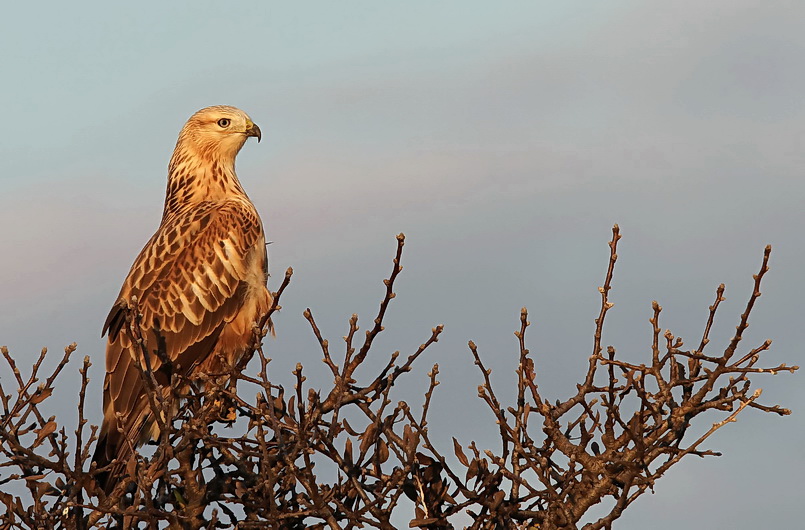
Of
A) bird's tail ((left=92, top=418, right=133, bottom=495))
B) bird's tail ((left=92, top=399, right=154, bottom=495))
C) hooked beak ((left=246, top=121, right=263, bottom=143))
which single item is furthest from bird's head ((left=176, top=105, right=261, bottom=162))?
bird's tail ((left=92, top=418, right=133, bottom=495))

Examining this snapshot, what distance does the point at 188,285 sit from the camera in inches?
343

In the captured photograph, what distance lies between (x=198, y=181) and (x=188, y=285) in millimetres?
1688

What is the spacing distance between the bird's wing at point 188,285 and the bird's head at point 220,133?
1.10m

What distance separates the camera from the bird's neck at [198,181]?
993 cm

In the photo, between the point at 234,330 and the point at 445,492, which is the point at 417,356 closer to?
the point at 445,492

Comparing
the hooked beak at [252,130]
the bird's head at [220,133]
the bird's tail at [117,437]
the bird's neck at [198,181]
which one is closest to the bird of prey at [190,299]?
the bird's tail at [117,437]

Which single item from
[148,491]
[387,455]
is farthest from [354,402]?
[148,491]

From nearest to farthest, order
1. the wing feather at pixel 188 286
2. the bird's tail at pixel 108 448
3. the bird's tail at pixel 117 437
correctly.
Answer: the bird's tail at pixel 108 448 < the bird's tail at pixel 117 437 < the wing feather at pixel 188 286

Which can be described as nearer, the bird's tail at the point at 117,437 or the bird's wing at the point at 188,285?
the bird's tail at the point at 117,437

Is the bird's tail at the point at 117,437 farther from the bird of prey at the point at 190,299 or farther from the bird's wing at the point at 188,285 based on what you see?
the bird's wing at the point at 188,285

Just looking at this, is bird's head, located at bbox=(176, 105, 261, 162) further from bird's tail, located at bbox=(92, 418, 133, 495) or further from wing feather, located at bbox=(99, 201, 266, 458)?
bird's tail, located at bbox=(92, 418, 133, 495)

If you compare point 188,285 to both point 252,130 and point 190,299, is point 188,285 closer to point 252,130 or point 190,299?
point 190,299

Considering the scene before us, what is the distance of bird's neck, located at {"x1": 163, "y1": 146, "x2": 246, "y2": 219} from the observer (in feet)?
32.6

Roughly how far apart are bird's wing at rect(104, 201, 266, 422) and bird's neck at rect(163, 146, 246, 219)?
702 mm
